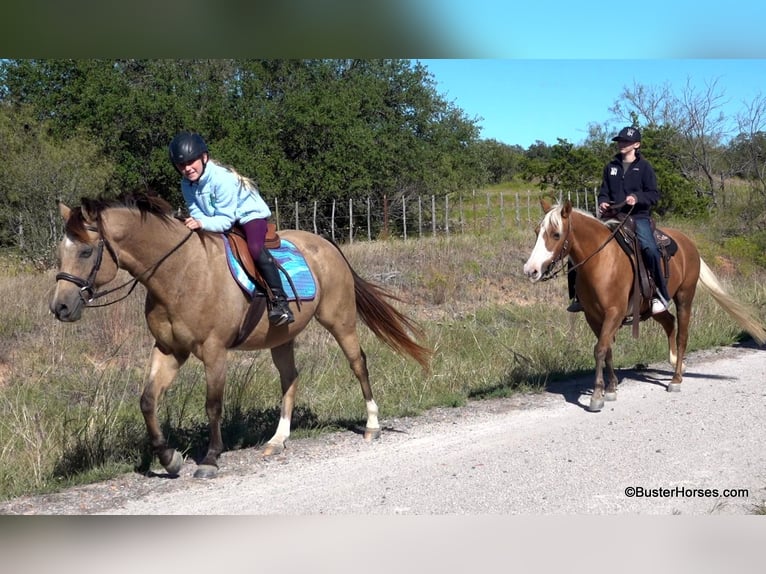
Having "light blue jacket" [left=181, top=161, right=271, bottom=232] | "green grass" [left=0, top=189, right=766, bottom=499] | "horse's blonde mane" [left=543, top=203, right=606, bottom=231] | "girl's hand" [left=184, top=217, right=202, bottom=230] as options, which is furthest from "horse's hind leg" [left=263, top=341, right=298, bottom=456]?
"horse's blonde mane" [left=543, top=203, right=606, bottom=231]

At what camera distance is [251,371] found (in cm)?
962

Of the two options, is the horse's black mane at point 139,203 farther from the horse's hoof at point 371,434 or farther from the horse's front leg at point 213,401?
the horse's hoof at point 371,434

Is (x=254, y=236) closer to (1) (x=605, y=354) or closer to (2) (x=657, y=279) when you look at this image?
(1) (x=605, y=354)

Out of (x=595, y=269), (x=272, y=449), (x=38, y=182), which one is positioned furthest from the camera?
(x=38, y=182)

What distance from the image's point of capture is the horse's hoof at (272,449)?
22.7 ft

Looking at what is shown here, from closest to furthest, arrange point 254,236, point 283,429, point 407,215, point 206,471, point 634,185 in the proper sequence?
1. point 206,471
2. point 254,236
3. point 283,429
4. point 634,185
5. point 407,215

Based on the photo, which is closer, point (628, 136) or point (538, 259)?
point (538, 259)

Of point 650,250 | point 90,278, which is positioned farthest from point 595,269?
point 90,278

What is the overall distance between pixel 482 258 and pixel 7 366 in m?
12.1

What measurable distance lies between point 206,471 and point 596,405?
4.23m

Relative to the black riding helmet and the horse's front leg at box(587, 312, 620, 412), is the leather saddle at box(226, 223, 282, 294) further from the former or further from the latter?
the horse's front leg at box(587, 312, 620, 412)

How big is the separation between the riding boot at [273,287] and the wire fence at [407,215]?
20489 millimetres

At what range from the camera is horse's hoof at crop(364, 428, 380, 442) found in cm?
738
